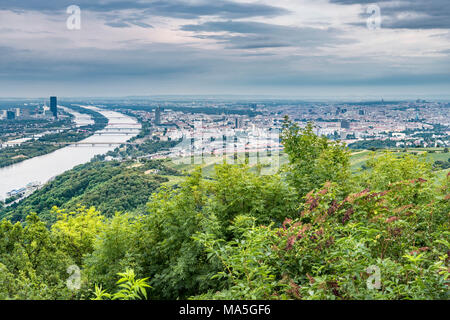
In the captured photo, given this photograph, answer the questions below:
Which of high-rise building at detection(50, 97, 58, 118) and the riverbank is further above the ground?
high-rise building at detection(50, 97, 58, 118)

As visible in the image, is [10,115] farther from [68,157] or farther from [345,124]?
[345,124]

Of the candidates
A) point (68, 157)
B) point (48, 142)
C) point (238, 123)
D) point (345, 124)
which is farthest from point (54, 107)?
point (345, 124)

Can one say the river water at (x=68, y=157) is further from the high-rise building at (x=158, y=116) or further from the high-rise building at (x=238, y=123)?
the high-rise building at (x=238, y=123)

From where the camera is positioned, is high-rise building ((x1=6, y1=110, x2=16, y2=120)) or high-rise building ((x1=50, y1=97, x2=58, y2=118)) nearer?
high-rise building ((x1=6, y1=110, x2=16, y2=120))

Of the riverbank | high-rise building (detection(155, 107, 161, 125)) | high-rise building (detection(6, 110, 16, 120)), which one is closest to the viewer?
the riverbank

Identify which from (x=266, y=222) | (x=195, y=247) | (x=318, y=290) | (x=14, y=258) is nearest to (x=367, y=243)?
(x=318, y=290)

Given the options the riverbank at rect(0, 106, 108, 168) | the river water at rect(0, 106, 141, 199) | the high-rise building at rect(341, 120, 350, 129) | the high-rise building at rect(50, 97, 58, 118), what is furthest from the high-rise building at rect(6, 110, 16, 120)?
the high-rise building at rect(341, 120, 350, 129)

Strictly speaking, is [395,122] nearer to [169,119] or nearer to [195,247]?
[195,247]

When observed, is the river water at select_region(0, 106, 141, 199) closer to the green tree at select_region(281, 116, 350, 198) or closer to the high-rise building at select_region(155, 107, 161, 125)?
the high-rise building at select_region(155, 107, 161, 125)
